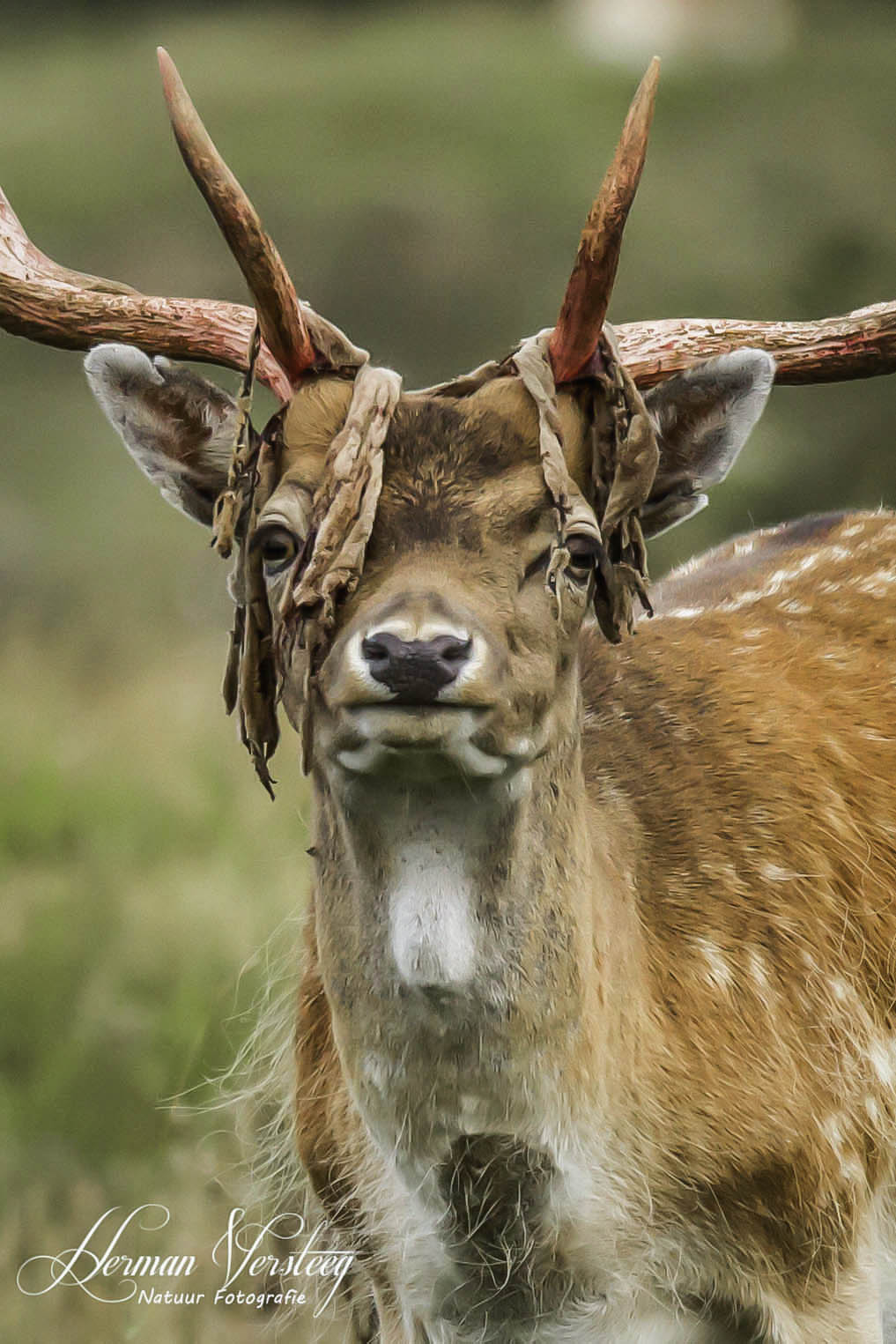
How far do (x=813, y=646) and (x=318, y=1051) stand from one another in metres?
1.42

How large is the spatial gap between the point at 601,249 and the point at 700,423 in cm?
46

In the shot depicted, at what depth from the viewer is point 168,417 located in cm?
387

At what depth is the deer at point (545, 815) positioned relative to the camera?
11.3 ft

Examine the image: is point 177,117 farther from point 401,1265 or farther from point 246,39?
point 246,39

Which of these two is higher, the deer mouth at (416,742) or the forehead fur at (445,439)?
the forehead fur at (445,439)

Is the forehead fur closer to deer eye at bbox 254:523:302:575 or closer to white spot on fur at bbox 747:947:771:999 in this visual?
deer eye at bbox 254:523:302:575

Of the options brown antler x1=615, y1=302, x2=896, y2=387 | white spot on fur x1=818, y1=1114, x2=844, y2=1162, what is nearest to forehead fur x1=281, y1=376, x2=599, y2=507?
brown antler x1=615, y1=302, x2=896, y2=387

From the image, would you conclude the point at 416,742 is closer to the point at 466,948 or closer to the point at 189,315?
the point at 466,948

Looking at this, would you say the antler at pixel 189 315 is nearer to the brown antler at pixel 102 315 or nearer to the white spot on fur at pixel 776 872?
the brown antler at pixel 102 315

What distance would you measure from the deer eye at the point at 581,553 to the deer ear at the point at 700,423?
0.30 m

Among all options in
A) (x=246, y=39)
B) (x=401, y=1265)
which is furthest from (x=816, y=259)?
(x=401, y=1265)

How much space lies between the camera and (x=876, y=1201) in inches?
168

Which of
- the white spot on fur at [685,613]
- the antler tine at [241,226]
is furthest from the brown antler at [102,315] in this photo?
the white spot on fur at [685,613]

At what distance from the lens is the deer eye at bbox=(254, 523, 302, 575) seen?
3.57 meters
